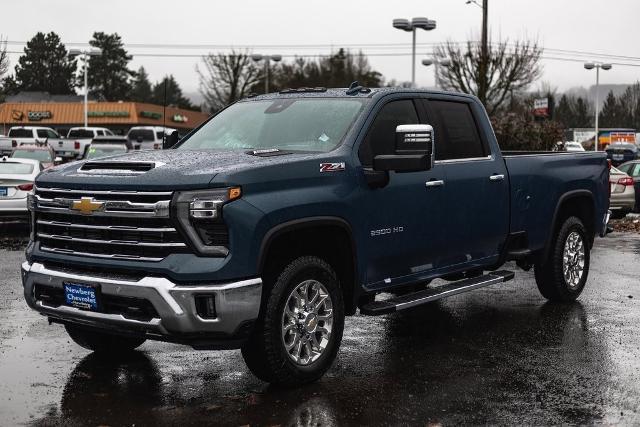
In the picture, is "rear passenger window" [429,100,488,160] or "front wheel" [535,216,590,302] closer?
"rear passenger window" [429,100,488,160]

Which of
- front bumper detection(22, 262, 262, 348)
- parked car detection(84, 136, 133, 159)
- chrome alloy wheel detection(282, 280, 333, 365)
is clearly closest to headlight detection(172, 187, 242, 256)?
front bumper detection(22, 262, 262, 348)

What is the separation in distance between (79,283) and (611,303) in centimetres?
603

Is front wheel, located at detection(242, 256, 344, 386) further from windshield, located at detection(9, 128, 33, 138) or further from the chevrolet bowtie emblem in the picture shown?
windshield, located at detection(9, 128, 33, 138)

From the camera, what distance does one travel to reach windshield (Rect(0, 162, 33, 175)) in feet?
54.0

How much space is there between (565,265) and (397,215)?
3328 mm

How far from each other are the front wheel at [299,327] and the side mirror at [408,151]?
0.85 m

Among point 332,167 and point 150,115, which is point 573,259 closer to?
point 332,167

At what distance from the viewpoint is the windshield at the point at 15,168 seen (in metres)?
16.5

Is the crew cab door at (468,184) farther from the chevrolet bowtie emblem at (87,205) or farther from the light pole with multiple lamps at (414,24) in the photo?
the light pole with multiple lamps at (414,24)

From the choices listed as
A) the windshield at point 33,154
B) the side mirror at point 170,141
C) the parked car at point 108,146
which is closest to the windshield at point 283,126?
the side mirror at point 170,141

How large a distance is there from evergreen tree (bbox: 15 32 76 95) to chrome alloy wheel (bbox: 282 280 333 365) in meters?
114

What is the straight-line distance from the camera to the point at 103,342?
270 inches

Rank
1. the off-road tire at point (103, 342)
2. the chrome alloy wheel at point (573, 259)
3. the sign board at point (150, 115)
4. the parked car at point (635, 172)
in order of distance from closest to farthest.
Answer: the off-road tire at point (103, 342) → the chrome alloy wheel at point (573, 259) → the parked car at point (635, 172) → the sign board at point (150, 115)

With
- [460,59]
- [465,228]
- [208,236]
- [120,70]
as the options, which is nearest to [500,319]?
[465,228]
